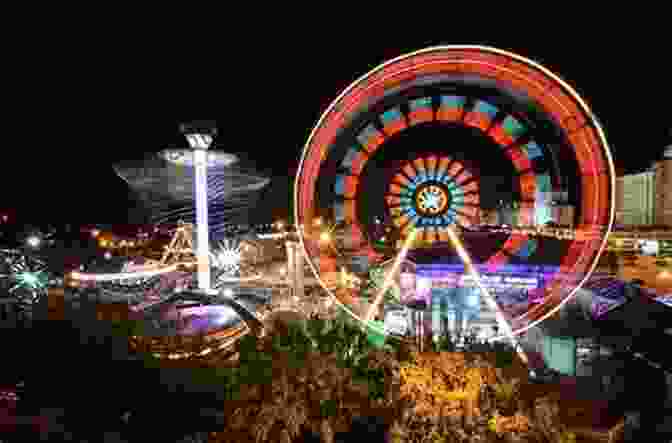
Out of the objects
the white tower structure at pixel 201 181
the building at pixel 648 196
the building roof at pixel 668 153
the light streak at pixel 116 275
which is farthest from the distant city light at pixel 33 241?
the building roof at pixel 668 153

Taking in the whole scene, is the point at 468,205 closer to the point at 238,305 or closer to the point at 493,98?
the point at 493,98

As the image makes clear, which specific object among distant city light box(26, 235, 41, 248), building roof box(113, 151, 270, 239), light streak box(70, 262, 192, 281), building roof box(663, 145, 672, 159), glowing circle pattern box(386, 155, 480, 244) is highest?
building roof box(663, 145, 672, 159)

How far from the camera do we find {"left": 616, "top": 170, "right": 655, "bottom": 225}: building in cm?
3338

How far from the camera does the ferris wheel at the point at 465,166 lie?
5320 mm

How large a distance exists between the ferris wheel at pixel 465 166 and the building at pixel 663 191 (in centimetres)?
3153

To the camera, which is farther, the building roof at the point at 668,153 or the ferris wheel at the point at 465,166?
the building roof at the point at 668,153

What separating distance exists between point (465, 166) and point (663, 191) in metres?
34.8

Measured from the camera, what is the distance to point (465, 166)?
24.8ft

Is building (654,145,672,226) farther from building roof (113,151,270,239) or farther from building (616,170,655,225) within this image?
building roof (113,151,270,239)

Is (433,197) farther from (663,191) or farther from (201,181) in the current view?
(663,191)

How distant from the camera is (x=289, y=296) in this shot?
11781 millimetres

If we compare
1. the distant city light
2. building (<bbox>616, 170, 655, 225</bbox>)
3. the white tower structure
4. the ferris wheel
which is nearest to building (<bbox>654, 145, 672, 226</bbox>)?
building (<bbox>616, 170, 655, 225</bbox>)

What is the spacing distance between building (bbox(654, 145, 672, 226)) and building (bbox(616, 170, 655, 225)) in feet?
1.52

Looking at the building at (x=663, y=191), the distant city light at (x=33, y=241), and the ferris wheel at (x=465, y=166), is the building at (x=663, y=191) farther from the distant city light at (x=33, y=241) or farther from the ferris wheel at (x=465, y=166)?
the distant city light at (x=33, y=241)
